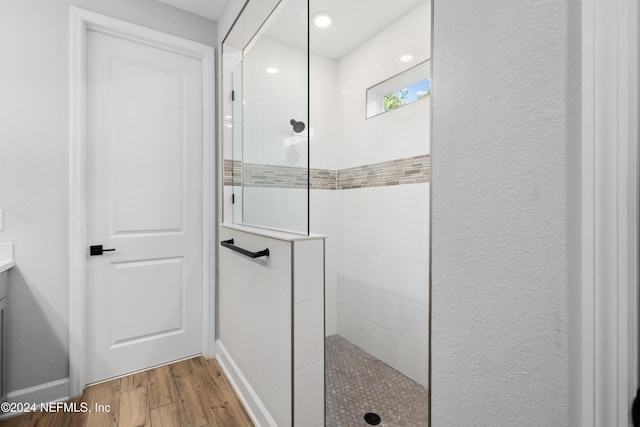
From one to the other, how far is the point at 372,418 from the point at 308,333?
76 centimetres

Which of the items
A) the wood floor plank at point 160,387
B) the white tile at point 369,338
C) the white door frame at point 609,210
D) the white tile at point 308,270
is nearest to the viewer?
the white door frame at point 609,210

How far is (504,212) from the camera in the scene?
1.68 ft

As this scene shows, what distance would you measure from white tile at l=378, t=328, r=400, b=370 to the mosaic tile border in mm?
1084

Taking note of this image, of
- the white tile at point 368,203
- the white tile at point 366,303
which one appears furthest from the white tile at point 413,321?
the white tile at point 368,203

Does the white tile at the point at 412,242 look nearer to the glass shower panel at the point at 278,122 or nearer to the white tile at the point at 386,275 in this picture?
the white tile at the point at 386,275

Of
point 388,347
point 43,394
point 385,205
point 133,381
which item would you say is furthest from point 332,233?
point 43,394

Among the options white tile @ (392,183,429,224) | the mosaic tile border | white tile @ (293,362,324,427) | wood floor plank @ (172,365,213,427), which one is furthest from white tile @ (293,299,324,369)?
white tile @ (392,183,429,224)

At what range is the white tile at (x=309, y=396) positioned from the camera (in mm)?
1192

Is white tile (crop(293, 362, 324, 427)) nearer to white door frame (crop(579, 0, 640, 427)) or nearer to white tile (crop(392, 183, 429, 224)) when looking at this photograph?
white door frame (crop(579, 0, 640, 427))

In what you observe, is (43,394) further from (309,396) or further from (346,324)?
(346,324)

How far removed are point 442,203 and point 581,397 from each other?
0.37m

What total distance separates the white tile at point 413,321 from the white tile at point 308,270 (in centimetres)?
93

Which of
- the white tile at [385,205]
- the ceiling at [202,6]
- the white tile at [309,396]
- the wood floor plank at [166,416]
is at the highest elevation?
the ceiling at [202,6]

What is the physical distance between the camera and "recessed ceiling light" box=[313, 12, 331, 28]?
2.04 metres
